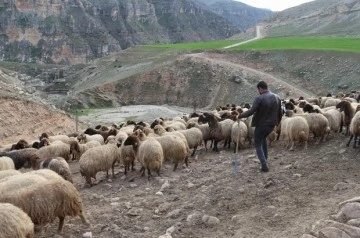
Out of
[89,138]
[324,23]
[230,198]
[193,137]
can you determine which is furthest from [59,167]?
[324,23]

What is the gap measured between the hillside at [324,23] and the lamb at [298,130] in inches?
3875

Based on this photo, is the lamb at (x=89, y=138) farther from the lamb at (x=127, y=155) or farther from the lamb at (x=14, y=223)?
the lamb at (x=14, y=223)

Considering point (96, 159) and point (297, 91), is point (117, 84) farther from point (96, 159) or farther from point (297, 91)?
point (96, 159)

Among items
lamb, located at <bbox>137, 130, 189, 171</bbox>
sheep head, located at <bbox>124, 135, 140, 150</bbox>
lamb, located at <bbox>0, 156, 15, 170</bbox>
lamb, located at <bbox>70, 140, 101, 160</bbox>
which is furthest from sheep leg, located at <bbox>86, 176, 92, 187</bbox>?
lamb, located at <bbox>70, 140, 101, 160</bbox>

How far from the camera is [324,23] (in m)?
134

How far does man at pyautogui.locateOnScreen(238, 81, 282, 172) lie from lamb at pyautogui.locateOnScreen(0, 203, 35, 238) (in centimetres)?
611

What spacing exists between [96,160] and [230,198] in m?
5.11

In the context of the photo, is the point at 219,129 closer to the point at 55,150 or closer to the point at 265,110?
the point at 265,110

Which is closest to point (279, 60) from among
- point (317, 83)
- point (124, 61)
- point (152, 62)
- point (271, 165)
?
point (317, 83)

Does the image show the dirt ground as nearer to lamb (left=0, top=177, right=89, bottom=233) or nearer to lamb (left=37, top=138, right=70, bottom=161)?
lamb (left=0, top=177, right=89, bottom=233)

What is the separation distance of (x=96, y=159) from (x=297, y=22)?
478 feet

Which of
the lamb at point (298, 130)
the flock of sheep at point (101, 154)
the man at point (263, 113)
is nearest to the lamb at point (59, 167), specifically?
the flock of sheep at point (101, 154)

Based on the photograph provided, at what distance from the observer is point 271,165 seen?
13258mm

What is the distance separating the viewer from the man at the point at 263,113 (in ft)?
39.7
